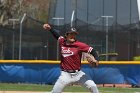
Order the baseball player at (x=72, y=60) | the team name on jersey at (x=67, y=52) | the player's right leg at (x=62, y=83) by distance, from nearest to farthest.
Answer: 1. the player's right leg at (x=62, y=83)
2. the baseball player at (x=72, y=60)
3. the team name on jersey at (x=67, y=52)

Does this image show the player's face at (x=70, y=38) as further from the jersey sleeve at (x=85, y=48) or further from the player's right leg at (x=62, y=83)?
the player's right leg at (x=62, y=83)

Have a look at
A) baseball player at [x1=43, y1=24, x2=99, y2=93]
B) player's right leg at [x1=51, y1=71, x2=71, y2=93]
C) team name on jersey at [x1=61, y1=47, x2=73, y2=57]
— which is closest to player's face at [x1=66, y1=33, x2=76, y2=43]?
baseball player at [x1=43, y1=24, x2=99, y2=93]

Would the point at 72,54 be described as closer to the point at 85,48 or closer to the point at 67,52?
the point at 67,52

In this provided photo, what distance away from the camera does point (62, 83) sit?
995 centimetres

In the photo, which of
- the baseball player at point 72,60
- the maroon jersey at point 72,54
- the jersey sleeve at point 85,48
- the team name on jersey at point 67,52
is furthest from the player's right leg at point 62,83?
the jersey sleeve at point 85,48

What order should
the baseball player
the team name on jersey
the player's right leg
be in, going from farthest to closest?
the team name on jersey → the baseball player → the player's right leg

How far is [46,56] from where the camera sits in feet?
80.7

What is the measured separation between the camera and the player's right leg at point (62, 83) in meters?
9.92

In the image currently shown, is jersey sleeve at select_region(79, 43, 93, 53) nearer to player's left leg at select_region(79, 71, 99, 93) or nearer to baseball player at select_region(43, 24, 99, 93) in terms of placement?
baseball player at select_region(43, 24, 99, 93)

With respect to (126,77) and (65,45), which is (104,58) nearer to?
(126,77)

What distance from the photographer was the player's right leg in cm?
992

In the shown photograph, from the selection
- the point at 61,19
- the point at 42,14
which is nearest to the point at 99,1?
the point at 61,19

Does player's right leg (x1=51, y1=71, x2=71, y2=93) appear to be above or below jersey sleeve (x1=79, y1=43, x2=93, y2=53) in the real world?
below

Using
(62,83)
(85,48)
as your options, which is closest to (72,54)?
(85,48)
